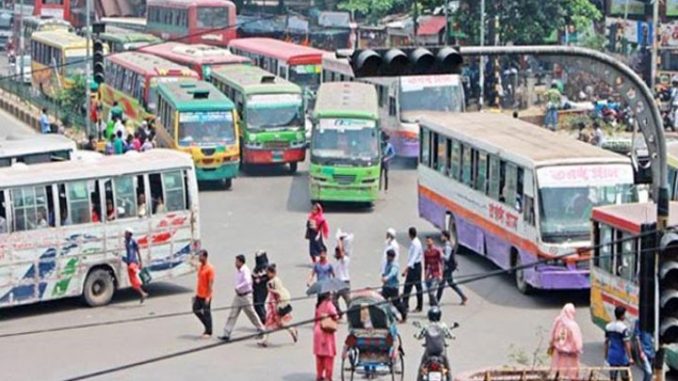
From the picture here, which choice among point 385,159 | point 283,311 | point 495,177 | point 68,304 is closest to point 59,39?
point 385,159

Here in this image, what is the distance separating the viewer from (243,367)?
21.1 m

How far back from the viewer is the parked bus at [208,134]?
36.2 metres

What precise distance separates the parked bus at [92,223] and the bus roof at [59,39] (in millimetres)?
28853

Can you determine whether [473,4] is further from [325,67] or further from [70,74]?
[70,74]

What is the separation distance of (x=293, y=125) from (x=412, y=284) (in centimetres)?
1667

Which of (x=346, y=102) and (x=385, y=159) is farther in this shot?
(x=385, y=159)

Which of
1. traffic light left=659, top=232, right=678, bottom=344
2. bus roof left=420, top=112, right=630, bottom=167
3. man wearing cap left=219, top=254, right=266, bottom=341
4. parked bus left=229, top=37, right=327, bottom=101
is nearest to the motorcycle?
man wearing cap left=219, top=254, right=266, bottom=341

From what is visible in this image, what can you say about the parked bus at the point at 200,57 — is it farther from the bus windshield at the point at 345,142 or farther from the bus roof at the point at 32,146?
the bus roof at the point at 32,146

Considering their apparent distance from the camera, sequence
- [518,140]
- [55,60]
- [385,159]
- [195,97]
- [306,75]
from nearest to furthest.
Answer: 1. [518,140]
2. [385,159]
3. [195,97]
4. [306,75]
5. [55,60]

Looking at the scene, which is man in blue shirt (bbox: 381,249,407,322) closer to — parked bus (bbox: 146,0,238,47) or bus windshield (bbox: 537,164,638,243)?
bus windshield (bbox: 537,164,638,243)

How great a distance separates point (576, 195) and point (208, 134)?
13323 mm

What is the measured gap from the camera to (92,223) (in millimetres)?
24594

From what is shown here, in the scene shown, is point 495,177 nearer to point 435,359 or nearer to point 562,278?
point 562,278

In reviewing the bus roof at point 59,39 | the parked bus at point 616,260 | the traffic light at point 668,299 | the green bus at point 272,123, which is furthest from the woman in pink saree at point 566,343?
the bus roof at point 59,39
